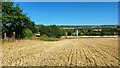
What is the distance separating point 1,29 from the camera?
145 feet

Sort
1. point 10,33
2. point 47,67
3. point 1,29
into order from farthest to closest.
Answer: point 10,33
point 1,29
point 47,67

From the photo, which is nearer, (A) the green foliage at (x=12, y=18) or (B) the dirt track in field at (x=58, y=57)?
(B) the dirt track in field at (x=58, y=57)

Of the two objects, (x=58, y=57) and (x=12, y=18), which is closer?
(x=58, y=57)

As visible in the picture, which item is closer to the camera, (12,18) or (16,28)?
(12,18)

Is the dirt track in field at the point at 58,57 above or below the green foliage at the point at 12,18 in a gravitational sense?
below

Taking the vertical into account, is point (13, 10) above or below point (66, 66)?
above

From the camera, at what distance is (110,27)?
154 metres

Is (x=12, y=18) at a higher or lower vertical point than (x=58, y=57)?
higher

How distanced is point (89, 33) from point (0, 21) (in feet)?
346

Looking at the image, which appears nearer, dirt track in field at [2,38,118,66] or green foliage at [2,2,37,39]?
dirt track in field at [2,38,118,66]

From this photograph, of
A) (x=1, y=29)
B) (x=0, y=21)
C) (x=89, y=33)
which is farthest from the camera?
(x=89, y=33)

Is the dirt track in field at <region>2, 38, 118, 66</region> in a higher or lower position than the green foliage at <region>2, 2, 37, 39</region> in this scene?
lower

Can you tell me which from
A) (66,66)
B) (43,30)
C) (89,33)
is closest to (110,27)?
(89,33)

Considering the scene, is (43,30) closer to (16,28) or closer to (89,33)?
(89,33)
